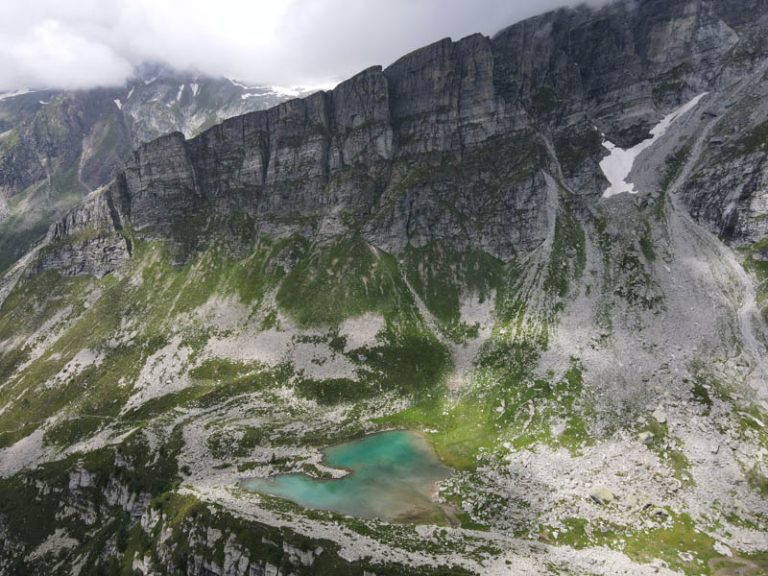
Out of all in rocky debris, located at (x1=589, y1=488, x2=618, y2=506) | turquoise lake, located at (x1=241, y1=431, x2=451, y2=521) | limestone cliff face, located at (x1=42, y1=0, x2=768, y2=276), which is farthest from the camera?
limestone cliff face, located at (x1=42, y1=0, x2=768, y2=276)

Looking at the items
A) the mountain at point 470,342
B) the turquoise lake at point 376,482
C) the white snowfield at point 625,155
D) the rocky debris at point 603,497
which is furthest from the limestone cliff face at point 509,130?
the rocky debris at point 603,497

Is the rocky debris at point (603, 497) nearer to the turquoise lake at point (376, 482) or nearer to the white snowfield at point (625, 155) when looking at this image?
the turquoise lake at point (376, 482)

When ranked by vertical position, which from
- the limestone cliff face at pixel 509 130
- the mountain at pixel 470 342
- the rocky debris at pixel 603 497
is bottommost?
the rocky debris at pixel 603 497

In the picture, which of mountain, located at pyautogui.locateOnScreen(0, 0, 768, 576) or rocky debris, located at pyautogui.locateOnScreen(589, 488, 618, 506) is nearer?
mountain, located at pyautogui.locateOnScreen(0, 0, 768, 576)

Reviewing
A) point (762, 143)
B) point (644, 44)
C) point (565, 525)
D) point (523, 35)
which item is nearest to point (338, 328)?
point (565, 525)

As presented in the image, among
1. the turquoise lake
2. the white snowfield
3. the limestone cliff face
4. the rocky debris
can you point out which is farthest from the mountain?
the turquoise lake

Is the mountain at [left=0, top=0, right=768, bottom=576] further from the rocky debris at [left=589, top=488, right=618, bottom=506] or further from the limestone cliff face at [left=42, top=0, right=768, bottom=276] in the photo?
the limestone cliff face at [left=42, top=0, right=768, bottom=276]

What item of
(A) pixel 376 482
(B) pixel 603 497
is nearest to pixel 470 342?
(A) pixel 376 482
